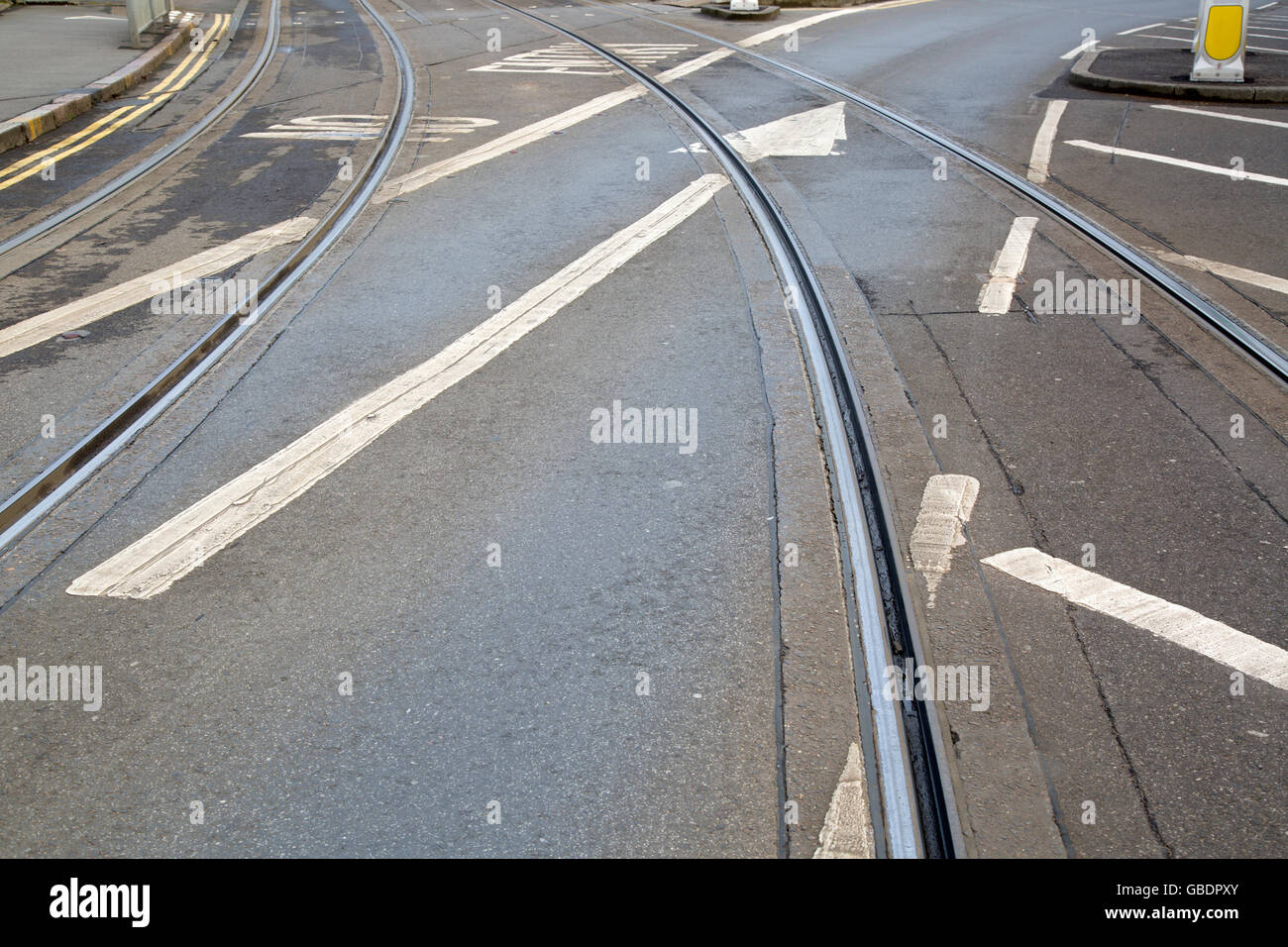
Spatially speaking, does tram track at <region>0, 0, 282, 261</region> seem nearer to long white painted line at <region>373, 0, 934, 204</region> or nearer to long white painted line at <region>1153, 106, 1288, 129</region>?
long white painted line at <region>373, 0, 934, 204</region>

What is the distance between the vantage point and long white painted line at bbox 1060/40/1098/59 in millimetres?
17131

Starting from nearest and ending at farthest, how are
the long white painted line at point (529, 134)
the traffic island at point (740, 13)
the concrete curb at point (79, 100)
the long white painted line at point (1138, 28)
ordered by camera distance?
1. the long white painted line at point (529, 134)
2. the concrete curb at point (79, 100)
3. the long white painted line at point (1138, 28)
4. the traffic island at point (740, 13)

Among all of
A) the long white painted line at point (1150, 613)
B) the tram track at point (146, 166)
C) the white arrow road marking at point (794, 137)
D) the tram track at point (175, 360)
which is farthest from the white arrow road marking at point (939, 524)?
the tram track at point (146, 166)

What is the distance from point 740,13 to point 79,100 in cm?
1284

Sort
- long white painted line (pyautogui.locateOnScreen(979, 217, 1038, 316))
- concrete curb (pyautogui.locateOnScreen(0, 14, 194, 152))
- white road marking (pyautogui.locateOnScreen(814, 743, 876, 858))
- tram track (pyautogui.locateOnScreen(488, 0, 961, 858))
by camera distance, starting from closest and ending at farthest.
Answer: white road marking (pyautogui.locateOnScreen(814, 743, 876, 858))
tram track (pyautogui.locateOnScreen(488, 0, 961, 858))
long white painted line (pyautogui.locateOnScreen(979, 217, 1038, 316))
concrete curb (pyautogui.locateOnScreen(0, 14, 194, 152))

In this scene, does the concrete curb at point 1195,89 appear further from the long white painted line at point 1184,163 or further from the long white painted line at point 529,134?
the long white painted line at point 529,134

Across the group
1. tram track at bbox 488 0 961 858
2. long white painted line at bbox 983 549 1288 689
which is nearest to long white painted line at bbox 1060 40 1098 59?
tram track at bbox 488 0 961 858

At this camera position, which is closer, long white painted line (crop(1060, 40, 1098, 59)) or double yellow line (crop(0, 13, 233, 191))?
double yellow line (crop(0, 13, 233, 191))

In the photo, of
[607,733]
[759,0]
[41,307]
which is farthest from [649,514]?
[759,0]

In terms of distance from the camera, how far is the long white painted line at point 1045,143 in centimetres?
1023

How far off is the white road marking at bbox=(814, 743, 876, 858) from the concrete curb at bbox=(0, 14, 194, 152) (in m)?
11.1

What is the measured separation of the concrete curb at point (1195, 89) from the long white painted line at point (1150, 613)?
11350mm

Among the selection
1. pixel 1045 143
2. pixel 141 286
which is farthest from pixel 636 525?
pixel 1045 143

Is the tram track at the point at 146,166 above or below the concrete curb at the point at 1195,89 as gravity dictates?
below
